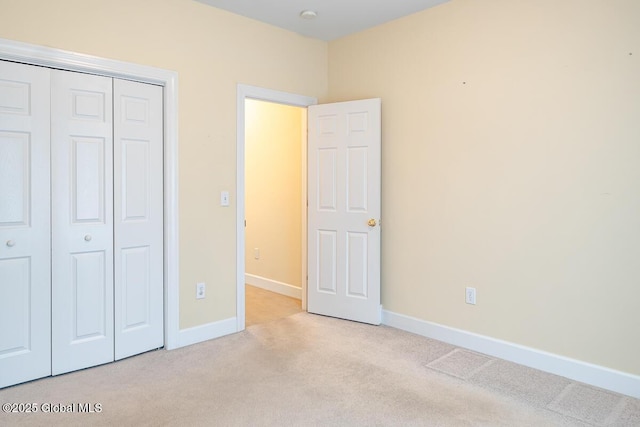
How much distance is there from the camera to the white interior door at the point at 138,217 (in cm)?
300

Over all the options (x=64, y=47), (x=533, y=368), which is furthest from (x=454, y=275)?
(x=64, y=47)

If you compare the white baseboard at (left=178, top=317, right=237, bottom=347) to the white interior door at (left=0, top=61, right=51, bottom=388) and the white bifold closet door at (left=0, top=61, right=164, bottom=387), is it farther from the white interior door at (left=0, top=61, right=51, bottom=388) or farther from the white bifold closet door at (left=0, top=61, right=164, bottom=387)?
the white interior door at (left=0, top=61, right=51, bottom=388)

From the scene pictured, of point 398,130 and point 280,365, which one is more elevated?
point 398,130

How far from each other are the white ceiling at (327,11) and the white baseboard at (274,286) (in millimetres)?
2736

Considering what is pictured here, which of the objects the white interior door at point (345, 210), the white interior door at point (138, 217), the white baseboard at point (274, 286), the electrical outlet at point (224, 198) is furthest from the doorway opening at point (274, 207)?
the white interior door at point (138, 217)

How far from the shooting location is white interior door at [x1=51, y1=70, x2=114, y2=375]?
2.74 meters

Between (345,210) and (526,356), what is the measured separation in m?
1.86

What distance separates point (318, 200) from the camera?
4.09 metres

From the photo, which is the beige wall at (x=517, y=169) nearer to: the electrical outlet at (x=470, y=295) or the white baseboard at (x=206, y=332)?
the electrical outlet at (x=470, y=295)

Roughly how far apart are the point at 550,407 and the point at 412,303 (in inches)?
55.2

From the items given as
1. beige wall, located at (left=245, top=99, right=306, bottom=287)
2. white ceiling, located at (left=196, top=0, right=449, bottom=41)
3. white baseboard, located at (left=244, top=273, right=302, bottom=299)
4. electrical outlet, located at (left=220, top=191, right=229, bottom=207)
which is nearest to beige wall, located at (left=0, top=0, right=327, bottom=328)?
electrical outlet, located at (left=220, top=191, right=229, bottom=207)

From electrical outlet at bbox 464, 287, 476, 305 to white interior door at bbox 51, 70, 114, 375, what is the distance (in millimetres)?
2622

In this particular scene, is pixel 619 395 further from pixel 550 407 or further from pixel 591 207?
pixel 591 207

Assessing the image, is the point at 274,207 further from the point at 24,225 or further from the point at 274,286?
the point at 24,225
